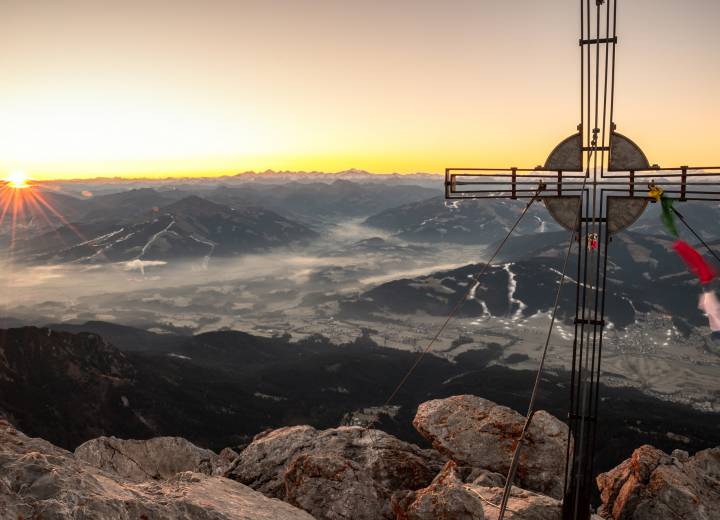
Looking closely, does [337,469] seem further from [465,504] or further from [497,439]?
[497,439]

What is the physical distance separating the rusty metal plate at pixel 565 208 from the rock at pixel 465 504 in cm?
1306

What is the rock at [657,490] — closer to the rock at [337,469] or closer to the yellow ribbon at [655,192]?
the rock at [337,469]

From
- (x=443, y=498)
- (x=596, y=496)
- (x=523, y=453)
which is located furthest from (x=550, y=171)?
(x=596, y=496)

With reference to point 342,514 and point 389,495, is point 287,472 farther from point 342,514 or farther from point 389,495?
point 389,495

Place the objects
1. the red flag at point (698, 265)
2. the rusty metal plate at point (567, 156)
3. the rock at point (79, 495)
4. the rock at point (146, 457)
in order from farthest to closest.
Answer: the rock at point (146, 457) → the rusty metal plate at point (567, 156) → the red flag at point (698, 265) → the rock at point (79, 495)

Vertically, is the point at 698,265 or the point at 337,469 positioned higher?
the point at 698,265

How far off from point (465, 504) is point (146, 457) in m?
27.0

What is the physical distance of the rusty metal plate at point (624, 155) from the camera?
846 inches

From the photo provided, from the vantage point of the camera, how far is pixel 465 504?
64.1 ft

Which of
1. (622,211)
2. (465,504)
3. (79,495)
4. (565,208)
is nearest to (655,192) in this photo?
(622,211)

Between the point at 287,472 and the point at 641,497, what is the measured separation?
777 inches

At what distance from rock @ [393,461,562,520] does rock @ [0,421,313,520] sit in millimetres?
5703

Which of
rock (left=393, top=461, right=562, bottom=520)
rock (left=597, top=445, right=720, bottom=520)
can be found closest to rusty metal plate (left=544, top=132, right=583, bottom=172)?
rock (left=393, top=461, right=562, bottom=520)

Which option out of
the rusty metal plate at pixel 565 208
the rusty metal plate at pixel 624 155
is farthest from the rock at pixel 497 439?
the rusty metal plate at pixel 624 155
